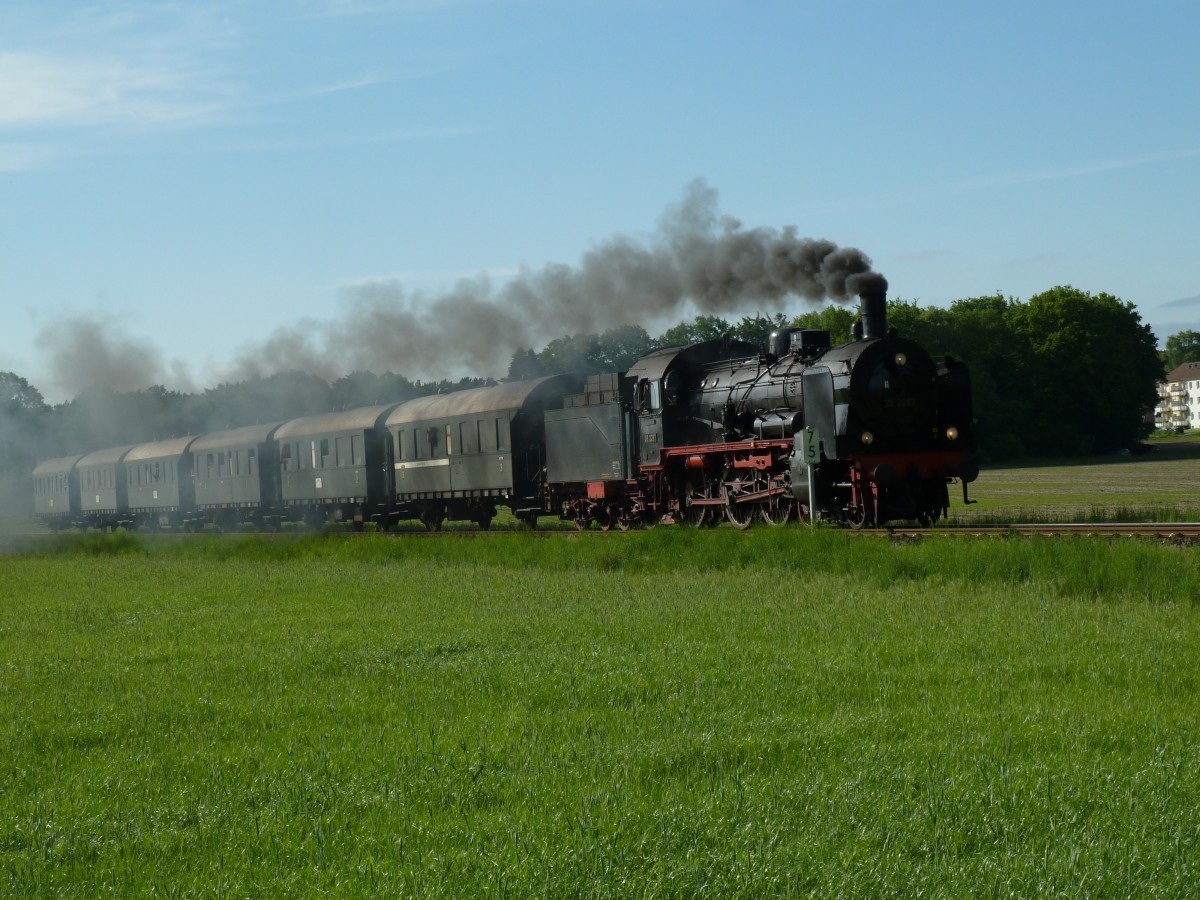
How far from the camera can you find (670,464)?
25.8 m

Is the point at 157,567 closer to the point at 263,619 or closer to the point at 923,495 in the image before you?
the point at 263,619

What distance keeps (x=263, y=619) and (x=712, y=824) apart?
1017cm

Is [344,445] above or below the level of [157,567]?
above

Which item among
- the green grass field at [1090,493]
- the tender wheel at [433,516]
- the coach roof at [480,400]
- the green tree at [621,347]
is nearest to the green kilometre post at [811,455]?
the green grass field at [1090,493]

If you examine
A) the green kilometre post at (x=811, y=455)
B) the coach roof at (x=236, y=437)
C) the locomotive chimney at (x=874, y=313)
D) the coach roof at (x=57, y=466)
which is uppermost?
the locomotive chimney at (x=874, y=313)

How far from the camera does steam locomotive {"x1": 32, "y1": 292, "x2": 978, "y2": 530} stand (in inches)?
871

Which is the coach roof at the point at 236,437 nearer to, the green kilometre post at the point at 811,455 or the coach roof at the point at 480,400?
the coach roof at the point at 480,400

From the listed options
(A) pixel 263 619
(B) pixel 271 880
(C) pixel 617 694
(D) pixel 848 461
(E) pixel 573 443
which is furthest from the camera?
(E) pixel 573 443

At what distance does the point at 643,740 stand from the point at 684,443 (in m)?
18.2

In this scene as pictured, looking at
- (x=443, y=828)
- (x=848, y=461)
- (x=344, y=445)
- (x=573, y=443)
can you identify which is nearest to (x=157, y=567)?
(x=573, y=443)

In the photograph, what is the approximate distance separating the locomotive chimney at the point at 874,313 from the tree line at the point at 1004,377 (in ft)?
154

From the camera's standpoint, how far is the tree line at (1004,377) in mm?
72250

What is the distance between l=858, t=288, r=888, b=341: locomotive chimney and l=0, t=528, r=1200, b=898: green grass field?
778 centimetres

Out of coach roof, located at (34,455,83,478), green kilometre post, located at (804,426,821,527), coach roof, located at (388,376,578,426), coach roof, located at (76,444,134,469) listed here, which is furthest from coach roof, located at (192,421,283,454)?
green kilometre post, located at (804,426,821,527)
